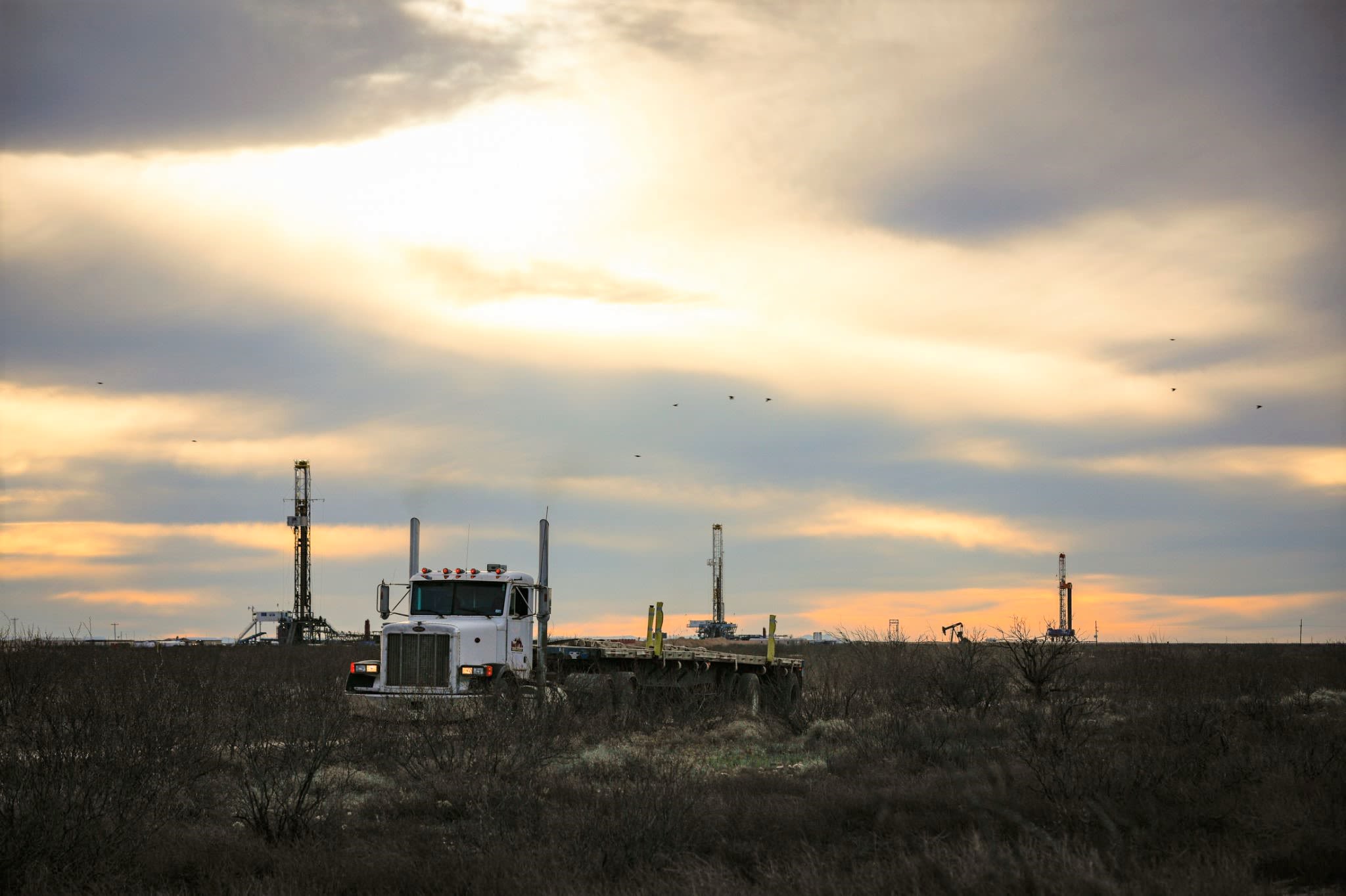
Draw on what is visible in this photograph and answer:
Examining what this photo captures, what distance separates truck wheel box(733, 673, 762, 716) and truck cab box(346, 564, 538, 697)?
22.5 feet

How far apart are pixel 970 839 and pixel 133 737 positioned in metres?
9.45

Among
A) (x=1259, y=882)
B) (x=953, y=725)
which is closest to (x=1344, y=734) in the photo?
(x=953, y=725)

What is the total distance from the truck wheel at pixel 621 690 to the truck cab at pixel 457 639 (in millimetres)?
1922

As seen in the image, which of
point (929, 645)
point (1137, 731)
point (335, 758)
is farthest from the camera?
point (929, 645)

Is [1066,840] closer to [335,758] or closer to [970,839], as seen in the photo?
[970,839]

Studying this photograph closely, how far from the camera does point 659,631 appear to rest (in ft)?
89.0

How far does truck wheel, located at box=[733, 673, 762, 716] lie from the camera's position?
3006 cm

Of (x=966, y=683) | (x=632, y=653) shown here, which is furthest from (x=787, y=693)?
(x=632, y=653)

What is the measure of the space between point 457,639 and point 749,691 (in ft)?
29.4

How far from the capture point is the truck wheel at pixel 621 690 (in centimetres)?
2581

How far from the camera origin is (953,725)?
22500mm

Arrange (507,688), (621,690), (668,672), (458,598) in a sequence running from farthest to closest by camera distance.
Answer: (668,672) < (621,690) < (458,598) < (507,688)

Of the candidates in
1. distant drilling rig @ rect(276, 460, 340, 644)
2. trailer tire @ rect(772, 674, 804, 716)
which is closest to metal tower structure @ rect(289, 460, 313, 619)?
distant drilling rig @ rect(276, 460, 340, 644)

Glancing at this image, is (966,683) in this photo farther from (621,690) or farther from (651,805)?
(651,805)
